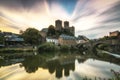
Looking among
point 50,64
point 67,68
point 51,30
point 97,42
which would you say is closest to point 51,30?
point 51,30

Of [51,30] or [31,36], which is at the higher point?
[51,30]

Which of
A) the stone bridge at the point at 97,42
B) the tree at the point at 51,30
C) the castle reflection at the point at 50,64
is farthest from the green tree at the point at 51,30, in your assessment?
the castle reflection at the point at 50,64

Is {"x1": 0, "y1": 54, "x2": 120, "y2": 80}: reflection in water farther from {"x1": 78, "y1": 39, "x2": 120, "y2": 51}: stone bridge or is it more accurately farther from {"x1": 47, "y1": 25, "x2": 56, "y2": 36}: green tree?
{"x1": 47, "y1": 25, "x2": 56, "y2": 36}: green tree

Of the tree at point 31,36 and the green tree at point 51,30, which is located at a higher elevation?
the green tree at point 51,30

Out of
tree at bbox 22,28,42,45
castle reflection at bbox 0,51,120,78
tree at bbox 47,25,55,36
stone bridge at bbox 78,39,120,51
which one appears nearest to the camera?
castle reflection at bbox 0,51,120,78

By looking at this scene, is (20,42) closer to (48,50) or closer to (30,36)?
(30,36)

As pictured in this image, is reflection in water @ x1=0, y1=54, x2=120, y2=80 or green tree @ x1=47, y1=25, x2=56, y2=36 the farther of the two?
green tree @ x1=47, y1=25, x2=56, y2=36

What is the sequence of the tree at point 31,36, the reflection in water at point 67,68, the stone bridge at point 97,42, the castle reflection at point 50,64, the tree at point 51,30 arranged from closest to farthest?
1. the reflection in water at point 67,68
2. the castle reflection at point 50,64
3. the stone bridge at point 97,42
4. the tree at point 31,36
5. the tree at point 51,30

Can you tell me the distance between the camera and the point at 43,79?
23.4ft

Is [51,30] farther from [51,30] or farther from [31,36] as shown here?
[31,36]

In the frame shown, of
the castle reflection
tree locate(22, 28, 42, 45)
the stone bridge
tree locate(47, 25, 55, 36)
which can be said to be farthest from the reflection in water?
tree locate(47, 25, 55, 36)

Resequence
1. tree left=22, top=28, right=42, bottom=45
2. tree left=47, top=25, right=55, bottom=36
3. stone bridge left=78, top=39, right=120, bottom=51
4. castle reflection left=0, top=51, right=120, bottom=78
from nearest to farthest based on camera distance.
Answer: castle reflection left=0, top=51, right=120, bottom=78 < stone bridge left=78, top=39, right=120, bottom=51 < tree left=22, top=28, right=42, bottom=45 < tree left=47, top=25, right=55, bottom=36

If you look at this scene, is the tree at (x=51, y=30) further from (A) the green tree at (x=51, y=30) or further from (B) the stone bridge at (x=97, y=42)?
(B) the stone bridge at (x=97, y=42)

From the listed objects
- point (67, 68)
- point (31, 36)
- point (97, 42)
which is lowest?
point (67, 68)
